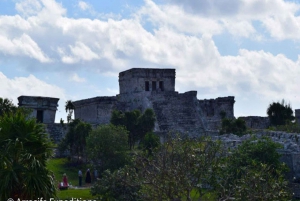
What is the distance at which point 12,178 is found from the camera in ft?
42.7

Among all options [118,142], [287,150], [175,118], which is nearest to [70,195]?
[118,142]

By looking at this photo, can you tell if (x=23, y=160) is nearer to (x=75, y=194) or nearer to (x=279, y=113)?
(x=75, y=194)

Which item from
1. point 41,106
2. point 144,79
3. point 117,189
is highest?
point 144,79

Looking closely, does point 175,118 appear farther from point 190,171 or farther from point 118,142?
point 190,171

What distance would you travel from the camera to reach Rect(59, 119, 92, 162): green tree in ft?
→ 94.7

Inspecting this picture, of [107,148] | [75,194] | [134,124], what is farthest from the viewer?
[134,124]

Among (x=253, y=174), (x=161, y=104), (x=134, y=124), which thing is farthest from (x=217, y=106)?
(x=253, y=174)

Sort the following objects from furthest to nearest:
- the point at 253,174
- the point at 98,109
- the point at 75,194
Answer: the point at 98,109 < the point at 75,194 < the point at 253,174

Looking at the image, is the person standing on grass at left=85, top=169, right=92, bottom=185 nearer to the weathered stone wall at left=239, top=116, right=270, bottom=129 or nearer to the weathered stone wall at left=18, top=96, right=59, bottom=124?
the weathered stone wall at left=18, top=96, right=59, bottom=124

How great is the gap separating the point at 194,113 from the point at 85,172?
49.3 feet

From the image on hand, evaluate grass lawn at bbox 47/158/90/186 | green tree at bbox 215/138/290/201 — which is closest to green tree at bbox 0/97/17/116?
grass lawn at bbox 47/158/90/186

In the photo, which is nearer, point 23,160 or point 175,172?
point 23,160

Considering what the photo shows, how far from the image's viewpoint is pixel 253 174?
15836 millimetres

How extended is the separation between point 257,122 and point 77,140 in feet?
59.7
